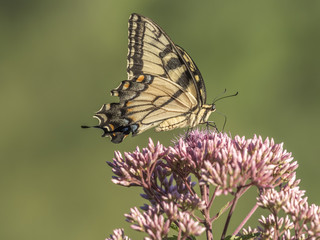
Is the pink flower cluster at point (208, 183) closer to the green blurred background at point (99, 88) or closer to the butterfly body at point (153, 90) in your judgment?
the butterfly body at point (153, 90)

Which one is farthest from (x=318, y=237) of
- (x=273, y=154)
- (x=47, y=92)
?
(x=47, y=92)

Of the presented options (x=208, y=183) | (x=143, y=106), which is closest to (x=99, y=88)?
(x=143, y=106)

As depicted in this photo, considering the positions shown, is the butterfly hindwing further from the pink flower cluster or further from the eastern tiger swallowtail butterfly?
the pink flower cluster

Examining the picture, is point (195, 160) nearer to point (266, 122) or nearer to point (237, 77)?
point (266, 122)

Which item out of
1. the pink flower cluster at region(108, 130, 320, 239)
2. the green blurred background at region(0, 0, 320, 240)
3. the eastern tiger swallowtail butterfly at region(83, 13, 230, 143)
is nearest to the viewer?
the pink flower cluster at region(108, 130, 320, 239)

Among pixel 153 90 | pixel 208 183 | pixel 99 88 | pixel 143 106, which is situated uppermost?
pixel 99 88

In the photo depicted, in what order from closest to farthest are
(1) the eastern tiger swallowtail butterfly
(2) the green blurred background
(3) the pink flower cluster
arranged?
(3) the pink flower cluster → (1) the eastern tiger swallowtail butterfly → (2) the green blurred background

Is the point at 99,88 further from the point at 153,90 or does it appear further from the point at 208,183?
the point at 208,183

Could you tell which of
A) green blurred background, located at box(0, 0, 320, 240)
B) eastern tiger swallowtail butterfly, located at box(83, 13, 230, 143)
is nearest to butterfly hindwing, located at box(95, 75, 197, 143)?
eastern tiger swallowtail butterfly, located at box(83, 13, 230, 143)
